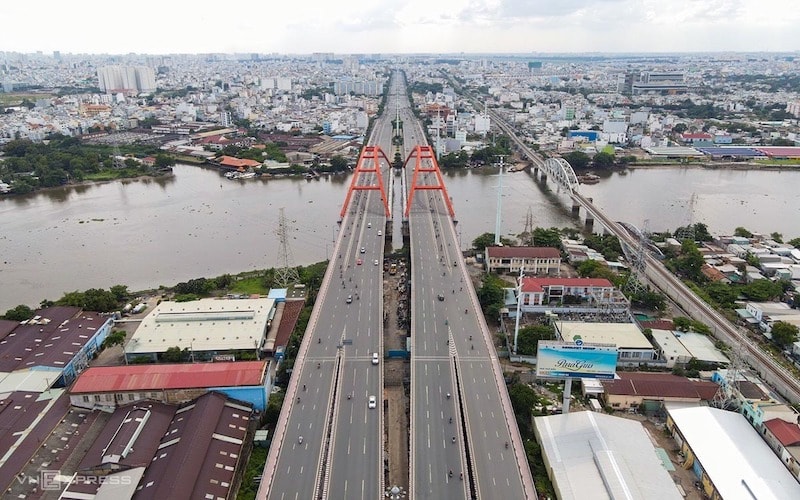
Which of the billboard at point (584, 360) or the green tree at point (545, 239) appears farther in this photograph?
the green tree at point (545, 239)

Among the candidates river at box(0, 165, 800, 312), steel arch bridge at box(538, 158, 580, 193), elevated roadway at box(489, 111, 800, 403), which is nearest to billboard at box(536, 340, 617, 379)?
elevated roadway at box(489, 111, 800, 403)

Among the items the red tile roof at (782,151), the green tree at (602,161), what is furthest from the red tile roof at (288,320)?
the red tile roof at (782,151)

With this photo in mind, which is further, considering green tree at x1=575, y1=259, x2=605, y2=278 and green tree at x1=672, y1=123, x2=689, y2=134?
green tree at x1=672, y1=123, x2=689, y2=134

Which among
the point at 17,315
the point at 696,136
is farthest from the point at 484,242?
the point at 696,136

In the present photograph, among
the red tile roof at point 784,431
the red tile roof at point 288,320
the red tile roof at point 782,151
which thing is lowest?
the red tile roof at point 288,320

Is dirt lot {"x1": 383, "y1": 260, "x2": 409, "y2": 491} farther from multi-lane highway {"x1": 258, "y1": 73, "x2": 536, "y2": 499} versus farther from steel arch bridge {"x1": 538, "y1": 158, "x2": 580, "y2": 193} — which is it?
steel arch bridge {"x1": 538, "y1": 158, "x2": 580, "y2": 193}

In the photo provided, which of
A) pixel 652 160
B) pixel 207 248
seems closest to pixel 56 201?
pixel 207 248

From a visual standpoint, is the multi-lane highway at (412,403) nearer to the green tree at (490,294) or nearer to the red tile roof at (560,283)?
the green tree at (490,294)
